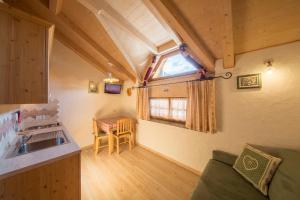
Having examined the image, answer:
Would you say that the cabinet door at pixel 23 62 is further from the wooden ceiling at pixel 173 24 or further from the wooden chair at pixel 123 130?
the wooden chair at pixel 123 130

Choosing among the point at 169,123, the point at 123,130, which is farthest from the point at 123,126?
the point at 169,123

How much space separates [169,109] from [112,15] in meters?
2.18

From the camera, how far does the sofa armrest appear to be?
1.83m

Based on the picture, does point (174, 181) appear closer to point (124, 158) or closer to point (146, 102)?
point (124, 158)

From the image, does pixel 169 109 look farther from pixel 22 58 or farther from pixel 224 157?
pixel 22 58

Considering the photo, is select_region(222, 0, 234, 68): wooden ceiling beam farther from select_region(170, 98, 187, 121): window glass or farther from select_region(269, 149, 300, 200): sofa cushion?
select_region(269, 149, 300, 200): sofa cushion

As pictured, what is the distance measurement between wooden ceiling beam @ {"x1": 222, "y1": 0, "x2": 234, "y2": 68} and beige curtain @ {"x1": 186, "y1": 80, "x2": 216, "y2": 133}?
1.23 feet

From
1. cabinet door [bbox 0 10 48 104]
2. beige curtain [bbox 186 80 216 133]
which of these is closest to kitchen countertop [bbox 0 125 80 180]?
cabinet door [bbox 0 10 48 104]

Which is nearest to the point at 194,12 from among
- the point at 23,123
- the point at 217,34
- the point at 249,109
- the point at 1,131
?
the point at 217,34

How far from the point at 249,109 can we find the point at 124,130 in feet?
9.05

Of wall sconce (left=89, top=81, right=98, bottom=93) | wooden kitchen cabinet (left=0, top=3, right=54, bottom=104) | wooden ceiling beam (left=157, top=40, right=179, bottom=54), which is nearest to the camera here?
wooden kitchen cabinet (left=0, top=3, right=54, bottom=104)

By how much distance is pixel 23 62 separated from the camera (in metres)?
1.22

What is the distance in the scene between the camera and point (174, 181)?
216cm

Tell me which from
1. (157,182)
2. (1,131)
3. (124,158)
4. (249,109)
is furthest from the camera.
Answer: (124,158)
